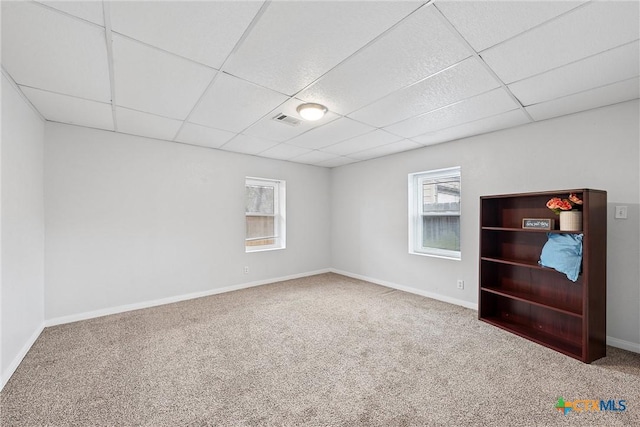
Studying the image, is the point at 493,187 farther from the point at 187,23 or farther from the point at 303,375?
the point at 187,23

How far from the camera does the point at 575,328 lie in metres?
2.80

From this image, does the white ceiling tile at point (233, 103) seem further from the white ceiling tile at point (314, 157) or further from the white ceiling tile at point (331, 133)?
the white ceiling tile at point (314, 157)

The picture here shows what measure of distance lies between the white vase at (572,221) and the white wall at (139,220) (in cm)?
416

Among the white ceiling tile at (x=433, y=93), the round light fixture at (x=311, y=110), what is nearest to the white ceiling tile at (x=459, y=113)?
the white ceiling tile at (x=433, y=93)

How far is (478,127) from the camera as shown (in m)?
3.42

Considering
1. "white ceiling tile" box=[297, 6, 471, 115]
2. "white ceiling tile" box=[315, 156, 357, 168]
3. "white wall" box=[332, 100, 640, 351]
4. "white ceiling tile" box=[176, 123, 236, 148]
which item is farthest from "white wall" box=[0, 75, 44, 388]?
"white wall" box=[332, 100, 640, 351]

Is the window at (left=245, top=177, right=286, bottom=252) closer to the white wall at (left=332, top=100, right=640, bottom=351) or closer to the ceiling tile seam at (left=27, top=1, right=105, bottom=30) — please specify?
the white wall at (left=332, top=100, right=640, bottom=351)

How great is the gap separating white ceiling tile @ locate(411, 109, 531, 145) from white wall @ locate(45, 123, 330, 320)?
9.13 ft

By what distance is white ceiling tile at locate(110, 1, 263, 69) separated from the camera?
1.48m

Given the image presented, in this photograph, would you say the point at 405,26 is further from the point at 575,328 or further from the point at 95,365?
the point at 95,365

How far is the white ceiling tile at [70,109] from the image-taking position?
2568mm

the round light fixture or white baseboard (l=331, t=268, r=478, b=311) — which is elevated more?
the round light fixture

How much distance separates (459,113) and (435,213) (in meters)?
1.81

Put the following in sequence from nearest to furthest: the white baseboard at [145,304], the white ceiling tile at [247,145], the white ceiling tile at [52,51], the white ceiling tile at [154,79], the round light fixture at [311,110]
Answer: the white ceiling tile at [52,51]
the white ceiling tile at [154,79]
the round light fixture at [311,110]
the white baseboard at [145,304]
the white ceiling tile at [247,145]
